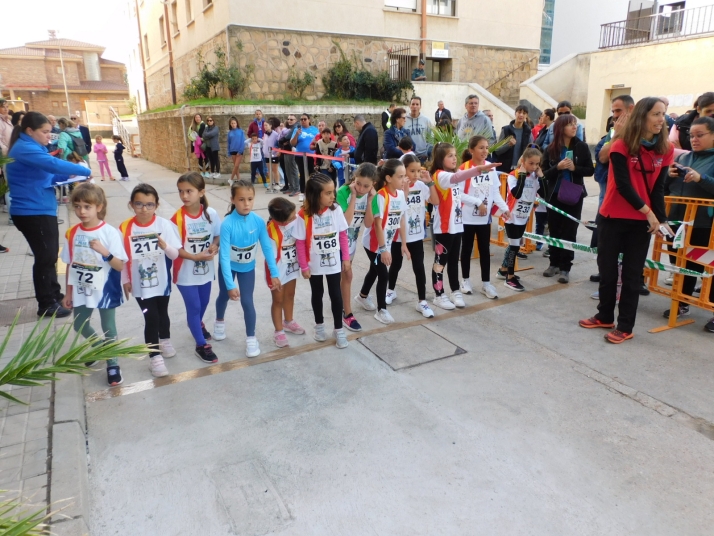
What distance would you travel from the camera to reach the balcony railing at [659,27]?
15.7 metres

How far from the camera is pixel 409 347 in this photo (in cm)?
431

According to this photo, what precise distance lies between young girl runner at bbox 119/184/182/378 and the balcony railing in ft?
57.9

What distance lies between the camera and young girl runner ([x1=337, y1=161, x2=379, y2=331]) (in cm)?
445

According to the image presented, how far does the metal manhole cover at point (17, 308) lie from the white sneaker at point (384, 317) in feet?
10.7

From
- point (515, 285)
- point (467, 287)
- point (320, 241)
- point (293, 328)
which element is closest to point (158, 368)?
point (293, 328)

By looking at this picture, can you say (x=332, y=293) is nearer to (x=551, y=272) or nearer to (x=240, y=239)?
(x=240, y=239)

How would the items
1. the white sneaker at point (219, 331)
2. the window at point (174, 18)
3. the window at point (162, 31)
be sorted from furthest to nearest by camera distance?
the window at point (162, 31) → the window at point (174, 18) → the white sneaker at point (219, 331)

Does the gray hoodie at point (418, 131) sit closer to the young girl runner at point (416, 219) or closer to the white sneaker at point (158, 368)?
the young girl runner at point (416, 219)

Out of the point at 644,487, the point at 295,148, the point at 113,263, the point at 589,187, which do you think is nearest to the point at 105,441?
the point at 113,263

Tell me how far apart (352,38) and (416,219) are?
1380 cm

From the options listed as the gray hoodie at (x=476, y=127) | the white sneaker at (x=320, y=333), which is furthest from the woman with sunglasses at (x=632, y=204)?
the gray hoodie at (x=476, y=127)

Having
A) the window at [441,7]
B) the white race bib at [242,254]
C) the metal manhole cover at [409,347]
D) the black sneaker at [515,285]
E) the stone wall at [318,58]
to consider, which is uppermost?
the window at [441,7]

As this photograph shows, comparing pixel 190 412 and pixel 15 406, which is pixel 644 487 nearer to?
pixel 190 412

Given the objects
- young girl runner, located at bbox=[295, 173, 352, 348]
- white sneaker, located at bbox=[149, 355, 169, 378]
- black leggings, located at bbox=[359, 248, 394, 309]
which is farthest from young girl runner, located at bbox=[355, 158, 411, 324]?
white sneaker, located at bbox=[149, 355, 169, 378]
